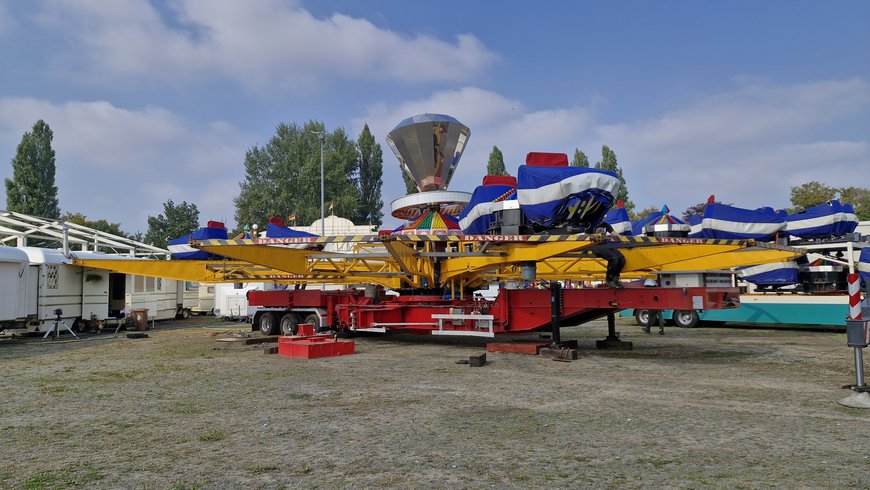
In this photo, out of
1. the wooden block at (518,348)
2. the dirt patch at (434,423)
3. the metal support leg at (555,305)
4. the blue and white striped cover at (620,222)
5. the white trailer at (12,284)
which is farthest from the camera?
the white trailer at (12,284)

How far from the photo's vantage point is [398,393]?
7.89 meters

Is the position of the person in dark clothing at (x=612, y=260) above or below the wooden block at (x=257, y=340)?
above

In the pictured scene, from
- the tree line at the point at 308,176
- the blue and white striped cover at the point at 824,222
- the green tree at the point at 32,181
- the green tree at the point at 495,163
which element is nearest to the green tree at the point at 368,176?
the tree line at the point at 308,176

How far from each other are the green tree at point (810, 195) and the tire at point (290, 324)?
148ft

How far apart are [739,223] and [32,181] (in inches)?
2248

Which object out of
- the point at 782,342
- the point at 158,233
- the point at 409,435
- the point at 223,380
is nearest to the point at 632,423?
the point at 409,435

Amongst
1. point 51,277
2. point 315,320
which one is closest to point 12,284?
point 51,277

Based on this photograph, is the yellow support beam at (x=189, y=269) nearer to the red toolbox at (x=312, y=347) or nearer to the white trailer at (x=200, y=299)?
the red toolbox at (x=312, y=347)

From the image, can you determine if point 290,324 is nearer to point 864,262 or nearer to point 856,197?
point 864,262

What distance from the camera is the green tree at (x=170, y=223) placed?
3366 inches

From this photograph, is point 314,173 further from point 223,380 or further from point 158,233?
point 223,380

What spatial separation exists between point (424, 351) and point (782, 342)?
30.4ft

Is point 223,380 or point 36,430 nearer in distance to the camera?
point 36,430

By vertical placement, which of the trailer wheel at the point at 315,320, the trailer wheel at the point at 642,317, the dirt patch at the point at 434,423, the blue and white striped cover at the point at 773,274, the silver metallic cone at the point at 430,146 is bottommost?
the dirt patch at the point at 434,423
